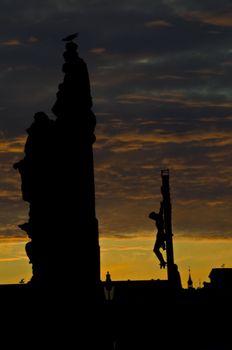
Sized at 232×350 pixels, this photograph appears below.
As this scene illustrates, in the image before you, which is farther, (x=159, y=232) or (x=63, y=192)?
(x=159, y=232)

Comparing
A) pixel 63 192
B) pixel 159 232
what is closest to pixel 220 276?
pixel 159 232

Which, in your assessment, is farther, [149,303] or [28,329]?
[149,303]

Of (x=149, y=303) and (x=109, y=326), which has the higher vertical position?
(x=149, y=303)

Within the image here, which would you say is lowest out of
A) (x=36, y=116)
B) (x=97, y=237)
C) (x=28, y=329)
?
(x=28, y=329)

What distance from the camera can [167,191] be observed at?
36781 mm

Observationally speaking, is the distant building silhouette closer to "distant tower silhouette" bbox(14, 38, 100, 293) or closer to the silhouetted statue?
the silhouetted statue

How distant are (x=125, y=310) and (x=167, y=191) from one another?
16.7 ft

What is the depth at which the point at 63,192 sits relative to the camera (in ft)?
89.7

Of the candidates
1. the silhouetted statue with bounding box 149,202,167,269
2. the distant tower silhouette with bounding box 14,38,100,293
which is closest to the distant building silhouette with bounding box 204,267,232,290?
the silhouetted statue with bounding box 149,202,167,269

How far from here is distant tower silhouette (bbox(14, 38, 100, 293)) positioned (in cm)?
2714

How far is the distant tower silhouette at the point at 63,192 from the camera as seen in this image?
27141mm

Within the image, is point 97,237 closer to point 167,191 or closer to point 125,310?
point 167,191

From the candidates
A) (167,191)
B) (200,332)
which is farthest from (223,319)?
(167,191)

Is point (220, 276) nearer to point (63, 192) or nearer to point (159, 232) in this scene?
point (159, 232)
